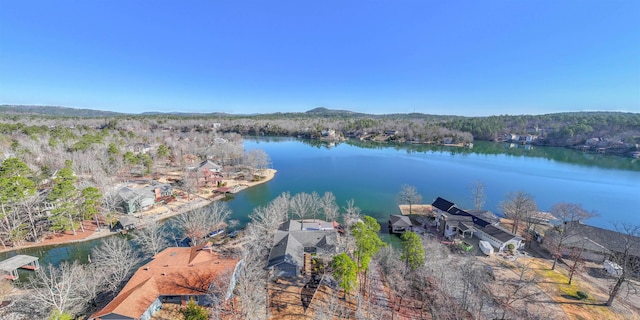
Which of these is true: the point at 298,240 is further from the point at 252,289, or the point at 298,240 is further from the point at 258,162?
the point at 258,162

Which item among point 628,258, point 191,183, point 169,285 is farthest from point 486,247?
point 191,183

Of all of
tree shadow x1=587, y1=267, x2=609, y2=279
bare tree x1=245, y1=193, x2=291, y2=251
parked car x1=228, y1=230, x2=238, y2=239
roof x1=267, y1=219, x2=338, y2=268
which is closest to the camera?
roof x1=267, y1=219, x2=338, y2=268

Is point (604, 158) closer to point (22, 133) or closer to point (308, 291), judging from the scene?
point (308, 291)

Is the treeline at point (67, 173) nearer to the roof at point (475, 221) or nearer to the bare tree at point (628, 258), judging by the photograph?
the roof at point (475, 221)

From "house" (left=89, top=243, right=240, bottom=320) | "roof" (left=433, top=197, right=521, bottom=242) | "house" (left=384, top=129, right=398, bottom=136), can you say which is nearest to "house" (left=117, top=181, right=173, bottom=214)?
"house" (left=89, top=243, right=240, bottom=320)

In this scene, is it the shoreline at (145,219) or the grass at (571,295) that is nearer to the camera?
the grass at (571,295)

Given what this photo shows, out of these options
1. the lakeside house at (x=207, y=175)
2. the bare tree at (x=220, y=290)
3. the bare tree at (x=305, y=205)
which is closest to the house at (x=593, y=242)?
the bare tree at (x=305, y=205)

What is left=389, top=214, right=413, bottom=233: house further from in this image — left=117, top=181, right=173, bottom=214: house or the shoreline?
left=117, top=181, right=173, bottom=214: house

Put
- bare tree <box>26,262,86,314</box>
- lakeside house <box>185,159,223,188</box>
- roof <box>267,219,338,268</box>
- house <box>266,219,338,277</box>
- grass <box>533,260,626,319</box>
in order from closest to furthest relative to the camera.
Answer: bare tree <box>26,262,86,314</box> → grass <box>533,260,626,319</box> → house <box>266,219,338,277</box> → roof <box>267,219,338,268</box> → lakeside house <box>185,159,223,188</box>
